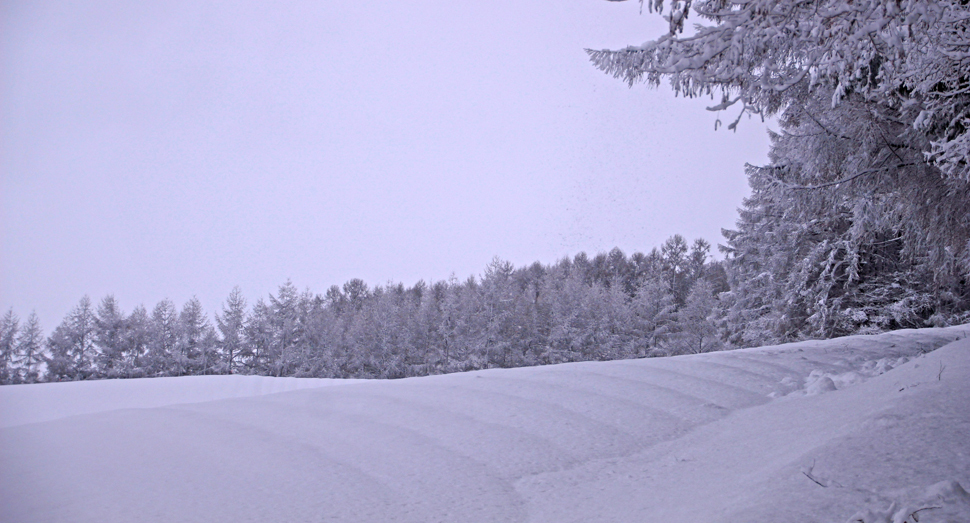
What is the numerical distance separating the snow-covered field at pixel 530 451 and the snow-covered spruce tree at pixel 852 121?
5.23ft

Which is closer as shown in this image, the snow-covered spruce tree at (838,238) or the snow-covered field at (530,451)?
the snow-covered field at (530,451)

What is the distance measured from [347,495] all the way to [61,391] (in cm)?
538

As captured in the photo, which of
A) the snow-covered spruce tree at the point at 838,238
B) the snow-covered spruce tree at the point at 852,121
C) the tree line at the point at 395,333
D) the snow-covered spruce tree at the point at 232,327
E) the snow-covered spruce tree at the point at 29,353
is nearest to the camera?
the snow-covered spruce tree at the point at 852,121

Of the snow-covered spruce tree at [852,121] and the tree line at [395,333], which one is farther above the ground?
the snow-covered spruce tree at [852,121]

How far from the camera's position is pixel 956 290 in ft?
42.1

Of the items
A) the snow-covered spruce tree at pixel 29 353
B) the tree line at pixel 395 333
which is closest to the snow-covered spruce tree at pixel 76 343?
the tree line at pixel 395 333

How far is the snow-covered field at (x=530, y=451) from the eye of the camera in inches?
76.9

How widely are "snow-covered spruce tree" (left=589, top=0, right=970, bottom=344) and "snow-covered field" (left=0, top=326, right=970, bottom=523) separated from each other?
159 centimetres

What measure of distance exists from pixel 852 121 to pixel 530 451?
5.18 meters

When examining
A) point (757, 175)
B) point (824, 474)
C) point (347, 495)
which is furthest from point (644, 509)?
point (757, 175)

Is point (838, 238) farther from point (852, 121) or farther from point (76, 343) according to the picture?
point (76, 343)

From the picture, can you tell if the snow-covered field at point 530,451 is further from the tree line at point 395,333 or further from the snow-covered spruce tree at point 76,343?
the snow-covered spruce tree at point 76,343

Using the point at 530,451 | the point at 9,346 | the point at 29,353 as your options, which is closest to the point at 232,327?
the point at 29,353

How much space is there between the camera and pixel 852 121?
563 cm
